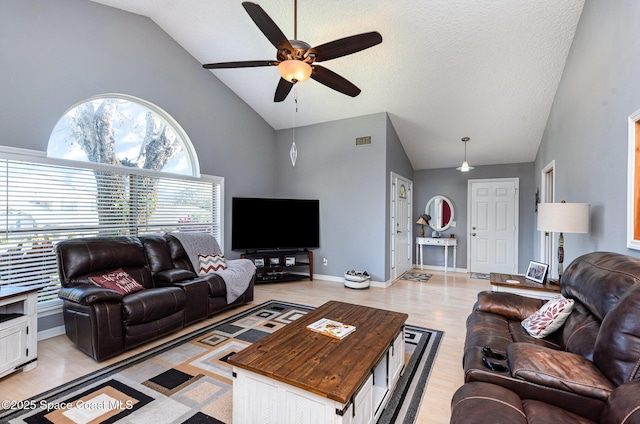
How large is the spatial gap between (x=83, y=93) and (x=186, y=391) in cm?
330

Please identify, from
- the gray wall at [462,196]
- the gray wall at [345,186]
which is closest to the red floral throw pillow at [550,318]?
the gray wall at [345,186]

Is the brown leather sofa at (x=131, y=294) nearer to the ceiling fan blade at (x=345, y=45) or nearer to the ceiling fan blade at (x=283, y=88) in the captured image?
the ceiling fan blade at (x=283, y=88)

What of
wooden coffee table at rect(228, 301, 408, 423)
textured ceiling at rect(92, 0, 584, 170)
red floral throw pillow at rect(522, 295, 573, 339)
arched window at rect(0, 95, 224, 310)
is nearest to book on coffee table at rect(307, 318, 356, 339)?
wooden coffee table at rect(228, 301, 408, 423)

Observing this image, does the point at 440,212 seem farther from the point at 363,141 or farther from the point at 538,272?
the point at 538,272

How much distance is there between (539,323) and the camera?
2.00 m

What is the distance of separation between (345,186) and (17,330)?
4394mm

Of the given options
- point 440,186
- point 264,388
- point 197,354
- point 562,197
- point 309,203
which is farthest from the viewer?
point 440,186

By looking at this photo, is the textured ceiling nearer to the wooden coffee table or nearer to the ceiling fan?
the ceiling fan

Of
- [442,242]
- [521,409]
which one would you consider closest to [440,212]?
[442,242]

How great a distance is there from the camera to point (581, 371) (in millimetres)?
1295

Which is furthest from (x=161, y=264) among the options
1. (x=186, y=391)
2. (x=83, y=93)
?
(x=83, y=93)

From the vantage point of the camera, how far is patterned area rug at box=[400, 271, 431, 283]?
5.64 metres

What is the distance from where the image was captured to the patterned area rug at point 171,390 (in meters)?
1.82

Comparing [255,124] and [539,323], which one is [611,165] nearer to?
[539,323]
